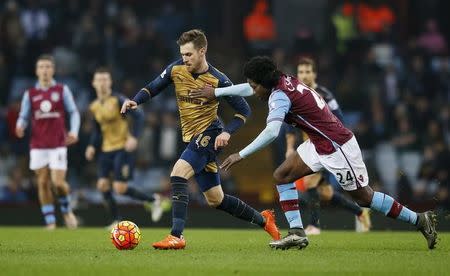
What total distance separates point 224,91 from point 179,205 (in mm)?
1180

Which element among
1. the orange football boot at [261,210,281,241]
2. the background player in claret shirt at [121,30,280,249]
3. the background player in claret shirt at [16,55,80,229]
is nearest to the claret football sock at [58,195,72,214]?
the background player in claret shirt at [16,55,80,229]

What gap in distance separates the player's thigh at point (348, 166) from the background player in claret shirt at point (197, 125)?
3.47 feet

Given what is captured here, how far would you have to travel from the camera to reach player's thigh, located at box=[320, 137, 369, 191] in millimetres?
10109

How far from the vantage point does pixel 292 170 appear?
10.4 metres

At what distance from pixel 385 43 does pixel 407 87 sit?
138 cm

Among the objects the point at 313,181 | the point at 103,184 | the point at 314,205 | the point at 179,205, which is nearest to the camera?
the point at 179,205

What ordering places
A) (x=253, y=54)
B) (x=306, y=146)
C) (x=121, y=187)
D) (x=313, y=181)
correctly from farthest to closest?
(x=253, y=54) < (x=121, y=187) < (x=313, y=181) < (x=306, y=146)

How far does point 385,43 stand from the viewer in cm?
2277

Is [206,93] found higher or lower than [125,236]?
higher

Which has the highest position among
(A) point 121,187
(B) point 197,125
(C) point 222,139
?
(B) point 197,125

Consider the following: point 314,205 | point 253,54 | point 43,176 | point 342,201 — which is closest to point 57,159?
point 43,176

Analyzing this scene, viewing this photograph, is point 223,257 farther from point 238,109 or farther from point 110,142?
point 110,142

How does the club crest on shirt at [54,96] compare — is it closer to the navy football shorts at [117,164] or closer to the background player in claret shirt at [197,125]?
the navy football shorts at [117,164]

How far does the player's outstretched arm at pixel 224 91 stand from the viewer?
1018 cm
